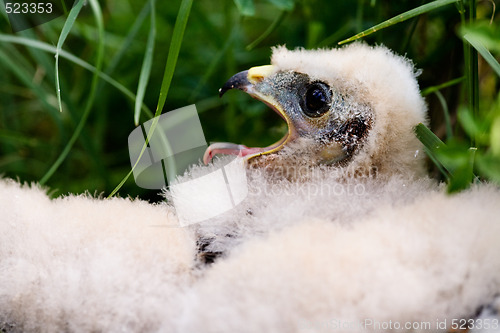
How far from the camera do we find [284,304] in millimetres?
693

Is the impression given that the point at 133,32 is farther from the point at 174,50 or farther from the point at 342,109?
the point at 342,109

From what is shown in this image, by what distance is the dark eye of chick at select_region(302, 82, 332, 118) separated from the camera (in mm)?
1124

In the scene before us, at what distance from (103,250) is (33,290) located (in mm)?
119

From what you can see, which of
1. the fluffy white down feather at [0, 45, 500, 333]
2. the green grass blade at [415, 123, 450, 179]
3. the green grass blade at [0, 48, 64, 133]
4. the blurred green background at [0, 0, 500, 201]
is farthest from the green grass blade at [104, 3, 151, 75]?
the green grass blade at [415, 123, 450, 179]

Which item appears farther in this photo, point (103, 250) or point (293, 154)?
point (293, 154)

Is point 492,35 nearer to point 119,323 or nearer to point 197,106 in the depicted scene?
point 119,323

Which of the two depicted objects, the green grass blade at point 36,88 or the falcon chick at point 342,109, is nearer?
the falcon chick at point 342,109

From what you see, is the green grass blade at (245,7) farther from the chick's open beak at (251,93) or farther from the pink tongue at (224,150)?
the pink tongue at (224,150)

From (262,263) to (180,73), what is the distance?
1429 millimetres

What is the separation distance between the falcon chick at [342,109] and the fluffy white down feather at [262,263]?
0.52ft

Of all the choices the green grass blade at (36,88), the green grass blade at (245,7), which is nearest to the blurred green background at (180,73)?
the green grass blade at (36,88)

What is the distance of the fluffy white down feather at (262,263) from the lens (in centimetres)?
70

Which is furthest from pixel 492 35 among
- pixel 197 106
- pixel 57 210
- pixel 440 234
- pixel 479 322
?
pixel 197 106

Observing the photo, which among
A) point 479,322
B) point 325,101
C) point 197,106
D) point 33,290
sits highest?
point 197,106
